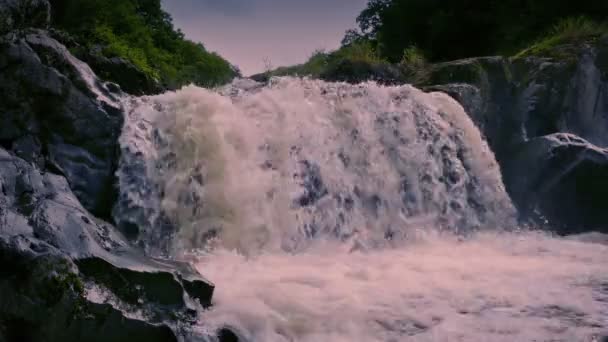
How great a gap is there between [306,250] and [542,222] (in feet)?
13.3

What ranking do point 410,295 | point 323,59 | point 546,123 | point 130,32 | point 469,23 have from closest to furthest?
Result: point 410,295, point 546,123, point 130,32, point 469,23, point 323,59

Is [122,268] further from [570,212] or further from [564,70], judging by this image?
[564,70]

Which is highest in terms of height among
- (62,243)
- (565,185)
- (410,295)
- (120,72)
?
(120,72)

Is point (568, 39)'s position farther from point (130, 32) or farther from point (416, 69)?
point (130, 32)

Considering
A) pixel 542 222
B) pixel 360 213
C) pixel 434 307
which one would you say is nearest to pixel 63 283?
pixel 434 307

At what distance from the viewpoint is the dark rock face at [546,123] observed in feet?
28.7

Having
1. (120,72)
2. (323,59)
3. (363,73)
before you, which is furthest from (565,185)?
(323,59)

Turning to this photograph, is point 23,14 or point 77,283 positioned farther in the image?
point 23,14

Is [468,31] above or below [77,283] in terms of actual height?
above

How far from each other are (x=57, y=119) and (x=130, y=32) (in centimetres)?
871

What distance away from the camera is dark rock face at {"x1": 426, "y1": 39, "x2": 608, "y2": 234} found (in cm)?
876

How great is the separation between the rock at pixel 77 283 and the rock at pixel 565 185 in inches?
247

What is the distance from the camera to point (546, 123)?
10.5 metres

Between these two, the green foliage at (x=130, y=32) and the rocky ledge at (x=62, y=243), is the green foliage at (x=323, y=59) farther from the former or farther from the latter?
the rocky ledge at (x=62, y=243)
